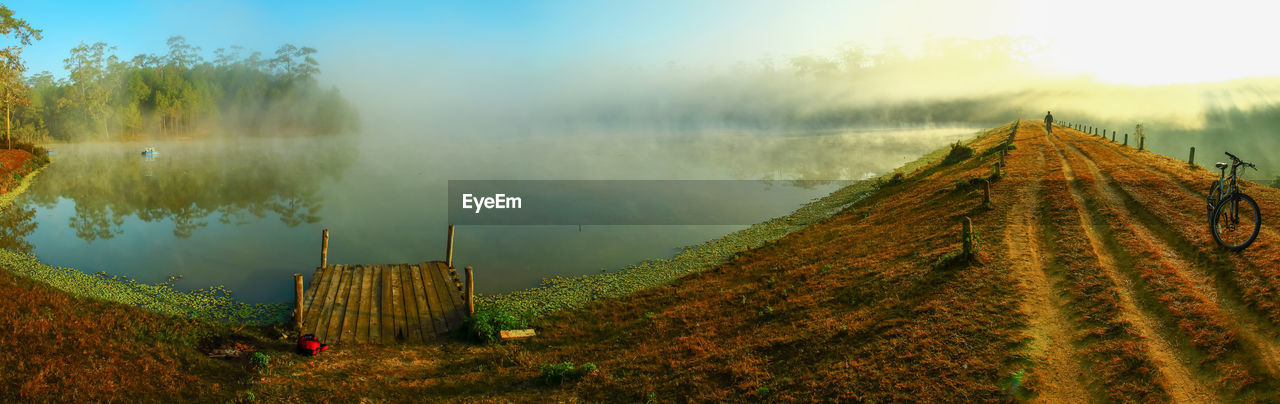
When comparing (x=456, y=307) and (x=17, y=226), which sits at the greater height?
(x=17, y=226)

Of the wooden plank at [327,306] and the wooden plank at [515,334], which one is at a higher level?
the wooden plank at [327,306]

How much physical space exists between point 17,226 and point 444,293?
27854mm

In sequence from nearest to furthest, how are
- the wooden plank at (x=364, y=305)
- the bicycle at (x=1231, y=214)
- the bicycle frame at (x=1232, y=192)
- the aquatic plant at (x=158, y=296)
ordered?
the bicycle at (x=1231, y=214) → the bicycle frame at (x=1232, y=192) → the wooden plank at (x=364, y=305) → the aquatic plant at (x=158, y=296)

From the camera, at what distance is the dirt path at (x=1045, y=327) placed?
28.8 feet

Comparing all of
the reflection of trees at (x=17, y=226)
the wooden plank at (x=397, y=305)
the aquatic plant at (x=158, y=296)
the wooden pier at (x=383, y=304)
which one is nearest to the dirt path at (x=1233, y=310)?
the wooden pier at (x=383, y=304)

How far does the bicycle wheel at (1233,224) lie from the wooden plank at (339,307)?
21242 mm

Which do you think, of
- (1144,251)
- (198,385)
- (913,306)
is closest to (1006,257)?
(1144,251)

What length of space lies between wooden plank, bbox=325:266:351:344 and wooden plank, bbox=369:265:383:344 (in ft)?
2.41

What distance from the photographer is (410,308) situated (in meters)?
17.0

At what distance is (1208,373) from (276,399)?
15.7m

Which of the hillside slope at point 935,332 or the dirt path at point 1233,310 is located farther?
the hillside slope at point 935,332

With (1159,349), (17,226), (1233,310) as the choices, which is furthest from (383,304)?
(17,226)

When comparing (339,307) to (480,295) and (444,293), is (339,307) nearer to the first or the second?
(444,293)

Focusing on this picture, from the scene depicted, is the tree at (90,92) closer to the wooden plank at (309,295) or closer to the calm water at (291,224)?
the calm water at (291,224)
